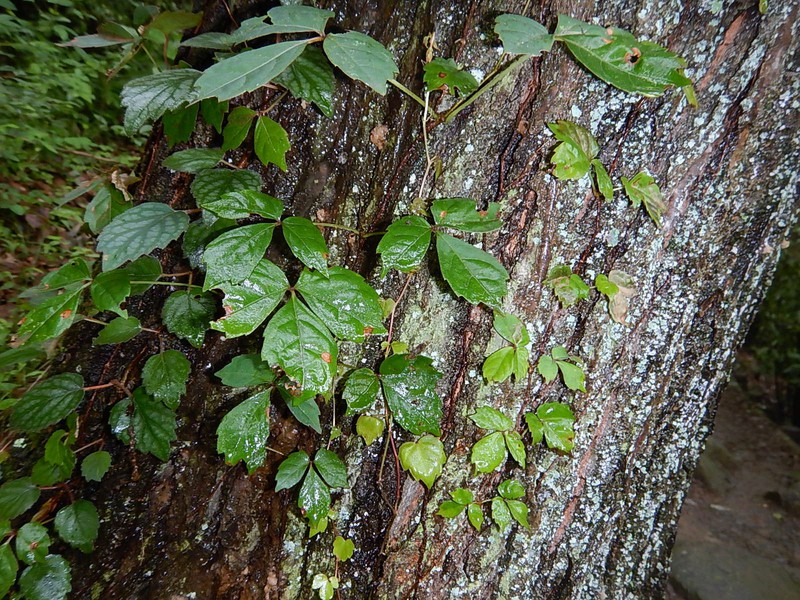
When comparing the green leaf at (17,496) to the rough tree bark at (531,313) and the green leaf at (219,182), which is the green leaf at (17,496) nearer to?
the rough tree bark at (531,313)

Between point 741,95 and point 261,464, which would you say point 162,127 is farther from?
point 741,95

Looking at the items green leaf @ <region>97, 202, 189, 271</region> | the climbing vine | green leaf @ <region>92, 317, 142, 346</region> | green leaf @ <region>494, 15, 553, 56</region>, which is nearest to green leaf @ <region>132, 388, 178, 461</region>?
the climbing vine

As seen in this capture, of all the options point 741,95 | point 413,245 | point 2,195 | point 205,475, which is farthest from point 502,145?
point 2,195

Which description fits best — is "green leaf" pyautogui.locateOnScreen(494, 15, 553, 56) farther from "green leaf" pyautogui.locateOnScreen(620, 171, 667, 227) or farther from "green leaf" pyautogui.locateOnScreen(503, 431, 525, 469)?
"green leaf" pyautogui.locateOnScreen(503, 431, 525, 469)

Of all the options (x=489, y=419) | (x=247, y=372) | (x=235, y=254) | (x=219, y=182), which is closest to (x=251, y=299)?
(x=235, y=254)

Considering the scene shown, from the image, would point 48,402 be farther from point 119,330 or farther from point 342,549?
point 342,549

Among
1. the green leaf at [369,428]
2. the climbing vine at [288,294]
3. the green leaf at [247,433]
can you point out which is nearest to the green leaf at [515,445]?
the climbing vine at [288,294]
